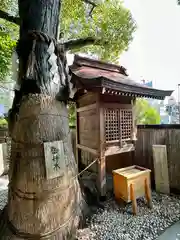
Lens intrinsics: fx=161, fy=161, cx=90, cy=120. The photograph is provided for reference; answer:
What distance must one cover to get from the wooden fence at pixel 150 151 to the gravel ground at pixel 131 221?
2.24 feet

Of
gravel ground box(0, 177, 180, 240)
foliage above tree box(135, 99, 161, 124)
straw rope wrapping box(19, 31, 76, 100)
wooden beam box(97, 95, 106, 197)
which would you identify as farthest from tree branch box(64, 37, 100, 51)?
foliage above tree box(135, 99, 161, 124)

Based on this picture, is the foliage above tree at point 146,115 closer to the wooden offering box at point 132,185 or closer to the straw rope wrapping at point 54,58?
the wooden offering box at point 132,185

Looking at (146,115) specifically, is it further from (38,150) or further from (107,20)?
(38,150)

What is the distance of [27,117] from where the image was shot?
2.11 meters

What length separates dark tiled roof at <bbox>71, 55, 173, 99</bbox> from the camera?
2974 millimetres

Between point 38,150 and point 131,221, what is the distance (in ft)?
7.15

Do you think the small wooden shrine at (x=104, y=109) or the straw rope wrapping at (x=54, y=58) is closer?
the straw rope wrapping at (x=54, y=58)

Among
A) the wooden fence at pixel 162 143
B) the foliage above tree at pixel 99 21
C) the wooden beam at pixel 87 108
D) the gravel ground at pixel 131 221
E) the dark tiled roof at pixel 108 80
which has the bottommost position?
the gravel ground at pixel 131 221

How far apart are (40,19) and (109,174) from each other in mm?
4444

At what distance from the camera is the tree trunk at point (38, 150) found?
201 centimetres

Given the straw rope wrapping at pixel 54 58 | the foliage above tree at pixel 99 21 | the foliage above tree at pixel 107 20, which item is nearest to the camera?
the straw rope wrapping at pixel 54 58

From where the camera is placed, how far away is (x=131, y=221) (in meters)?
2.90

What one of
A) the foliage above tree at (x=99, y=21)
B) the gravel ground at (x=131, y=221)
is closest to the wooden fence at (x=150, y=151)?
the gravel ground at (x=131, y=221)

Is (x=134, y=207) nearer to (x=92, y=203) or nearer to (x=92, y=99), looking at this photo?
(x=92, y=203)
